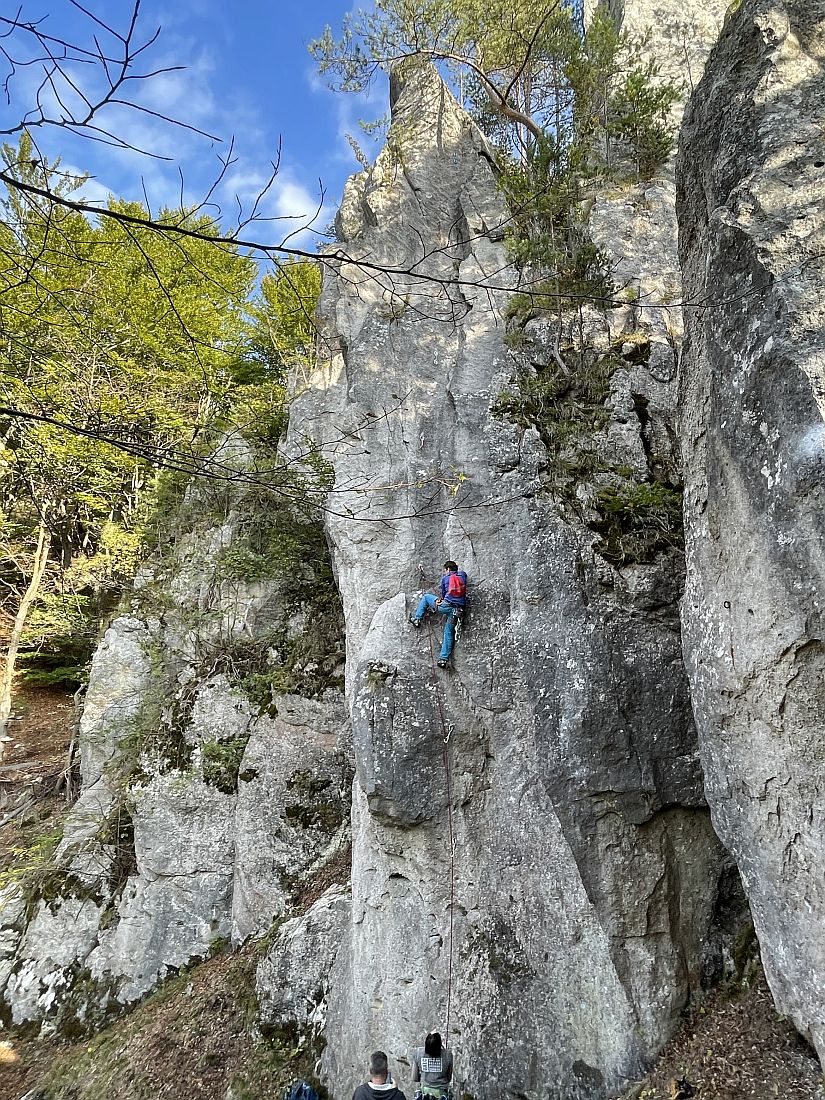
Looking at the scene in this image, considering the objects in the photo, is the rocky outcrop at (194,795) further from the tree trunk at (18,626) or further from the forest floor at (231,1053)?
the tree trunk at (18,626)

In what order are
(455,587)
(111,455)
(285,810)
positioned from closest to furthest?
(455,587), (285,810), (111,455)

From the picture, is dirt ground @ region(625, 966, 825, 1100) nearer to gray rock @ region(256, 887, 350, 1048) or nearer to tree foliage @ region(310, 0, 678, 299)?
gray rock @ region(256, 887, 350, 1048)

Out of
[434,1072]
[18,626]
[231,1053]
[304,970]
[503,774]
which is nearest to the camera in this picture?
[434,1072]

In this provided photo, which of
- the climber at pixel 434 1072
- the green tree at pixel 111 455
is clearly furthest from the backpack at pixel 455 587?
the green tree at pixel 111 455

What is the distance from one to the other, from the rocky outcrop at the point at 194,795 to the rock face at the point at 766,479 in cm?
666

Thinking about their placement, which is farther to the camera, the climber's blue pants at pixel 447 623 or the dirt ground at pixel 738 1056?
the climber's blue pants at pixel 447 623

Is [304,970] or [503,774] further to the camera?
[304,970]

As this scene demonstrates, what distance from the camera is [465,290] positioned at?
423 inches

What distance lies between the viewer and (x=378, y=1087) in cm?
534

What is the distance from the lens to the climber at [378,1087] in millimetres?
5293

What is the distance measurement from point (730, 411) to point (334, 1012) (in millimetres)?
8571

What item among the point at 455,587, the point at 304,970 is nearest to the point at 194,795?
the point at 304,970

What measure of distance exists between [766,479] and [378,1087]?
629 centimetres

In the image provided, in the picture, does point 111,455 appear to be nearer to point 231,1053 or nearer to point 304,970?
point 304,970
